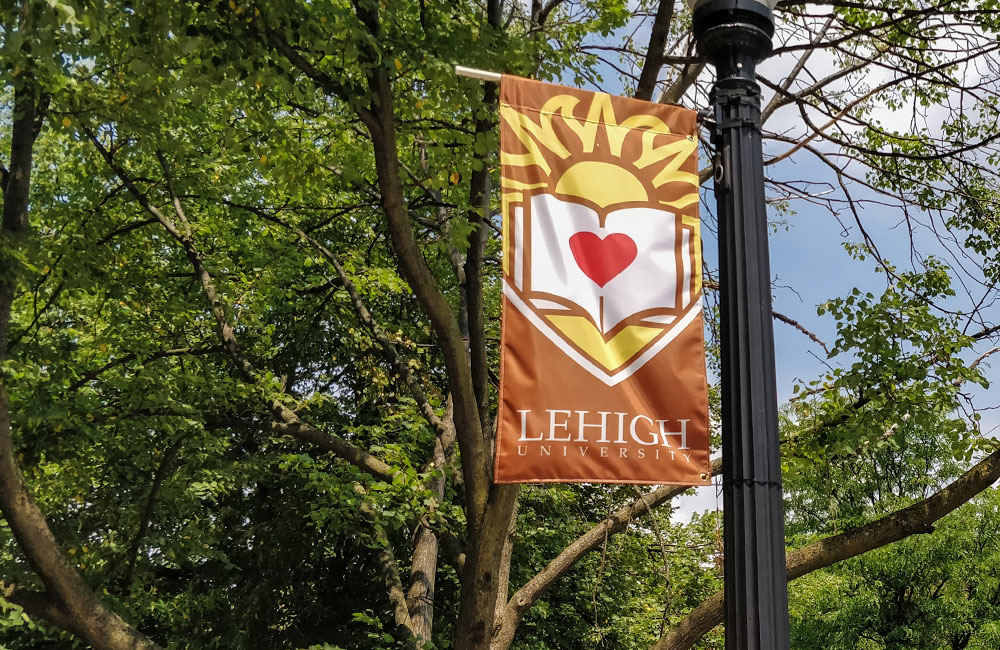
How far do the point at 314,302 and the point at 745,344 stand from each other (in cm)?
1191

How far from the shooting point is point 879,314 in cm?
857

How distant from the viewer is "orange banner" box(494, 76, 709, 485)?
371cm

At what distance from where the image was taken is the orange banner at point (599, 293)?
3.71 meters

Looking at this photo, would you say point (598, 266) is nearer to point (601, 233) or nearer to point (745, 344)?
point (601, 233)

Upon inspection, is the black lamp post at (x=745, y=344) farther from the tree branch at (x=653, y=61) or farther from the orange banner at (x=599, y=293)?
the tree branch at (x=653, y=61)

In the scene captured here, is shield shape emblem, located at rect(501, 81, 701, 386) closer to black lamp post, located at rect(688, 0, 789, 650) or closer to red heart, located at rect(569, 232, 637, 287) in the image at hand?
red heart, located at rect(569, 232, 637, 287)

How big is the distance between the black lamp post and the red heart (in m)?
0.62

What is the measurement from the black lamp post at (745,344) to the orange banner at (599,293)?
0.61 metres

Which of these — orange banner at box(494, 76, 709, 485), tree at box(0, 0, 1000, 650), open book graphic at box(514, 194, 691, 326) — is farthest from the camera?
tree at box(0, 0, 1000, 650)

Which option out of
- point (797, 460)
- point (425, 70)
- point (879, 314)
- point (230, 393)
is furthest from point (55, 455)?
point (879, 314)

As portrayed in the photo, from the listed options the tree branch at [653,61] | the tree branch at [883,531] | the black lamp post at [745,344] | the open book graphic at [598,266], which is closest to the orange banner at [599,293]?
the open book graphic at [598,266]

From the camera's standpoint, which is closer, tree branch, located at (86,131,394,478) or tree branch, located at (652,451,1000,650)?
tree branch, located at (652,451,1000,650)

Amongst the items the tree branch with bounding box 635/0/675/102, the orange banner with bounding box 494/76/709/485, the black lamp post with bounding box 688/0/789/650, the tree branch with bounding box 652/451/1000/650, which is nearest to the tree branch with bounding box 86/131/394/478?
the tree branch with bounding box 652/451/1000/650

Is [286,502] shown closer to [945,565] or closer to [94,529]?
[94,529]
